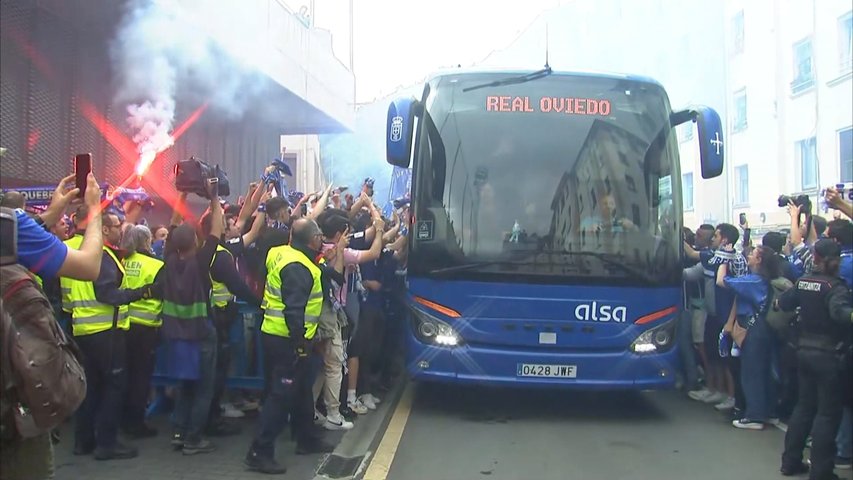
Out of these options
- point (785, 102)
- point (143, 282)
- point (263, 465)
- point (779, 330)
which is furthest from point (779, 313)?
point (785, 102)

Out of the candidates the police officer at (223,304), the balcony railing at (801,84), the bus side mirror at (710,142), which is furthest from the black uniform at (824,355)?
the balcony railing at (801,84)

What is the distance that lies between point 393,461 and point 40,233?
3.56 meters

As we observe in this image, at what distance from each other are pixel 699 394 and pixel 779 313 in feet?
7.54

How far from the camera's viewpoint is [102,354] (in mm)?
5129

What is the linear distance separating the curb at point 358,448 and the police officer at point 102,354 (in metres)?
1.38

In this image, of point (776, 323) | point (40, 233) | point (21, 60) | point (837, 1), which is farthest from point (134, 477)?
point (837, 1)

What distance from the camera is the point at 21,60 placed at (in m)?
9.05

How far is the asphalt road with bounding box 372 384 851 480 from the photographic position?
545 cm

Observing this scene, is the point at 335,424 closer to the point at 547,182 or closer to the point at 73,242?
the point at 73,242

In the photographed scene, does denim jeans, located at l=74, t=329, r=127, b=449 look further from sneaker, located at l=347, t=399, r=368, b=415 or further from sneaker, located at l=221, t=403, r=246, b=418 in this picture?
sneaker, located at l=347, t=399, r=368, b=415

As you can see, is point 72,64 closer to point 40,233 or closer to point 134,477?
point 134,477

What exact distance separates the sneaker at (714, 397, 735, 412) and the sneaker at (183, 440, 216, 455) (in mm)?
4927

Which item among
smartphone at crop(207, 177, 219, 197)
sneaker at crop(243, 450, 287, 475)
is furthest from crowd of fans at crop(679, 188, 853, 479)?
smartphone at crop(207, 177, 219, 197)

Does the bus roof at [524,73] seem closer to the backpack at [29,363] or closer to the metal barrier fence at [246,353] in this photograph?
the metal barrier fence at [246,353]
